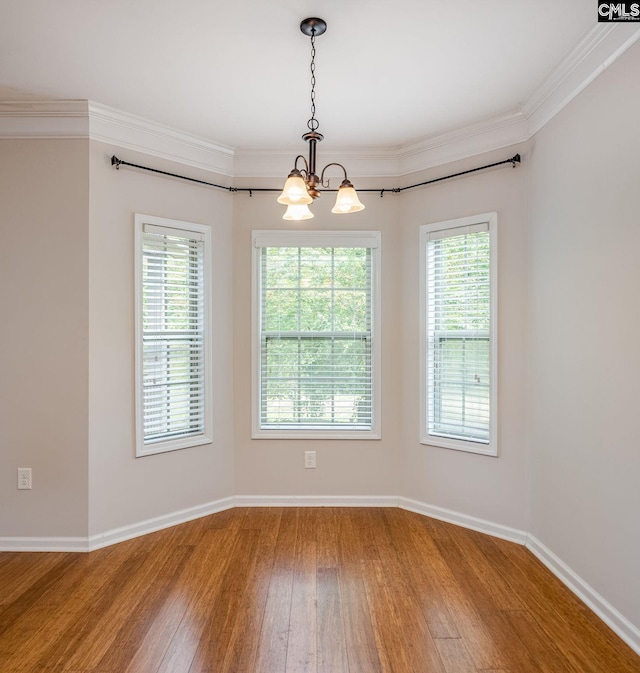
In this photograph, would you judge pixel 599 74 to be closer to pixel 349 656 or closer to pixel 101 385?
pixel 349 656

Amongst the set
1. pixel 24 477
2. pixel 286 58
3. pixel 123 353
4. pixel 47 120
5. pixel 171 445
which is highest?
pixel 286 58

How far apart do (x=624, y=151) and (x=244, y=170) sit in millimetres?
2621

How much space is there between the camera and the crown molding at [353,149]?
237 cm

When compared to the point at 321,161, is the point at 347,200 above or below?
below

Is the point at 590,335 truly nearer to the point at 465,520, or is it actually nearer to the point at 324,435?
the point at 465,520

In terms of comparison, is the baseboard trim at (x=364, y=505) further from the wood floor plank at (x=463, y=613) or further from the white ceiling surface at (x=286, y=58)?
the white ceiling surface at (x=286, y=58)

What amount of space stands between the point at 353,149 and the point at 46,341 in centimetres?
261

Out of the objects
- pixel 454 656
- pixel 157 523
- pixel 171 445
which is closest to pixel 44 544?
pixel 157 523

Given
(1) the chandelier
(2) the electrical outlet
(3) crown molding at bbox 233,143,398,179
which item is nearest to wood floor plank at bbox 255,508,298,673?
(2) the electrical outlet

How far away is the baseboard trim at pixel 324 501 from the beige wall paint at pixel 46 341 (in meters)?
1.33

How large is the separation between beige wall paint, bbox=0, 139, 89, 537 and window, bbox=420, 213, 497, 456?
95.3 inches

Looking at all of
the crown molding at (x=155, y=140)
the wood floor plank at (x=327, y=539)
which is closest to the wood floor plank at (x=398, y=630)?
the wood floor plank at (x=327, y=539)

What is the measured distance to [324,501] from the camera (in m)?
3.75

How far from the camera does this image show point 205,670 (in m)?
1.91
